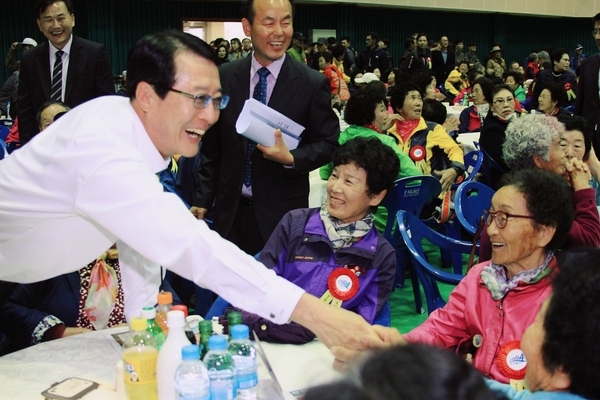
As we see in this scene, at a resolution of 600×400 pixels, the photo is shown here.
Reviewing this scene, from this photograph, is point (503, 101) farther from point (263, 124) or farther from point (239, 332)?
point (239, 332)

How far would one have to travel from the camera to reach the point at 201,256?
59.9 inches

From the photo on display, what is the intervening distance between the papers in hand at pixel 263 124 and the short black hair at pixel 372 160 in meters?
0.24

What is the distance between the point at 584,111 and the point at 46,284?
4.85m

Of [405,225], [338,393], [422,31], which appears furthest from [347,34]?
[338,393]

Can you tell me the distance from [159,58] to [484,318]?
1.22 m

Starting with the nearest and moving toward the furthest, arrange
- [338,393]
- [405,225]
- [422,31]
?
[338,393]
[405,225]
[422,31]

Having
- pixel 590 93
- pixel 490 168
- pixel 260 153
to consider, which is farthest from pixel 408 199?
pixel 590 93

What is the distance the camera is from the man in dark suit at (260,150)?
2.92 m

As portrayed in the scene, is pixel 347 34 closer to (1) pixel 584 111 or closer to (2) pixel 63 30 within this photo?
(1) pixel 584 111

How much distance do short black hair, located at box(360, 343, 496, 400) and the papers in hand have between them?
6.44 ft

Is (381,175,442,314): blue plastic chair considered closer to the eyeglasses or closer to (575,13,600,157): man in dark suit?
the eyeglasses

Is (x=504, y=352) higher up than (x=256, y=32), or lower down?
lower down

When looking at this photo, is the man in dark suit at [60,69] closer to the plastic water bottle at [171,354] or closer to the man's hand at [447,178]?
the man's hand at [447,178]

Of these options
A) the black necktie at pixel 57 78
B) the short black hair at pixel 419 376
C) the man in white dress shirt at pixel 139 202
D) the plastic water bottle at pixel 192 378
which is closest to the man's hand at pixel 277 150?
the man in white dress shirt at pixel 139 202
